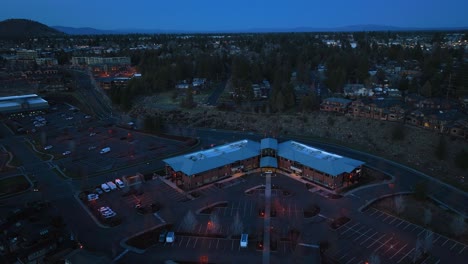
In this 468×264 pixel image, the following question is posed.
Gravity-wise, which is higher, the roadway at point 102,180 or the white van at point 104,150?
the white van at point 104,150

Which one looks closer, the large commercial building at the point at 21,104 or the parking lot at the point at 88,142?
the parking lot at the point at 88,142

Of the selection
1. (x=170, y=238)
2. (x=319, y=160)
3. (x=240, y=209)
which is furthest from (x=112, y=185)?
(x=319, y=160)

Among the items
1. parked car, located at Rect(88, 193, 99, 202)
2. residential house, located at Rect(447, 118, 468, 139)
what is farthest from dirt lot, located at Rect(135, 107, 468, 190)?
parked car, located at Rect(88, 193, 99, 202)

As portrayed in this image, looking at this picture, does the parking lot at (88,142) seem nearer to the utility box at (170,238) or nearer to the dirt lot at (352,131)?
the dirt lot at (352,131)

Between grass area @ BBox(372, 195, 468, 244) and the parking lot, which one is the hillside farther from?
grass area @ BBox(372, 195, 468, 244)

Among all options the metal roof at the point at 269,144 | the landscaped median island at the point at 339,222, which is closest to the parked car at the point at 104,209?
the metal roof at the point at 269,144

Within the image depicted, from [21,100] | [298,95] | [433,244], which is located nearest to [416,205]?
[433,244]

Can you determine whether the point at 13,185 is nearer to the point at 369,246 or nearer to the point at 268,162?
the point at 268,162
